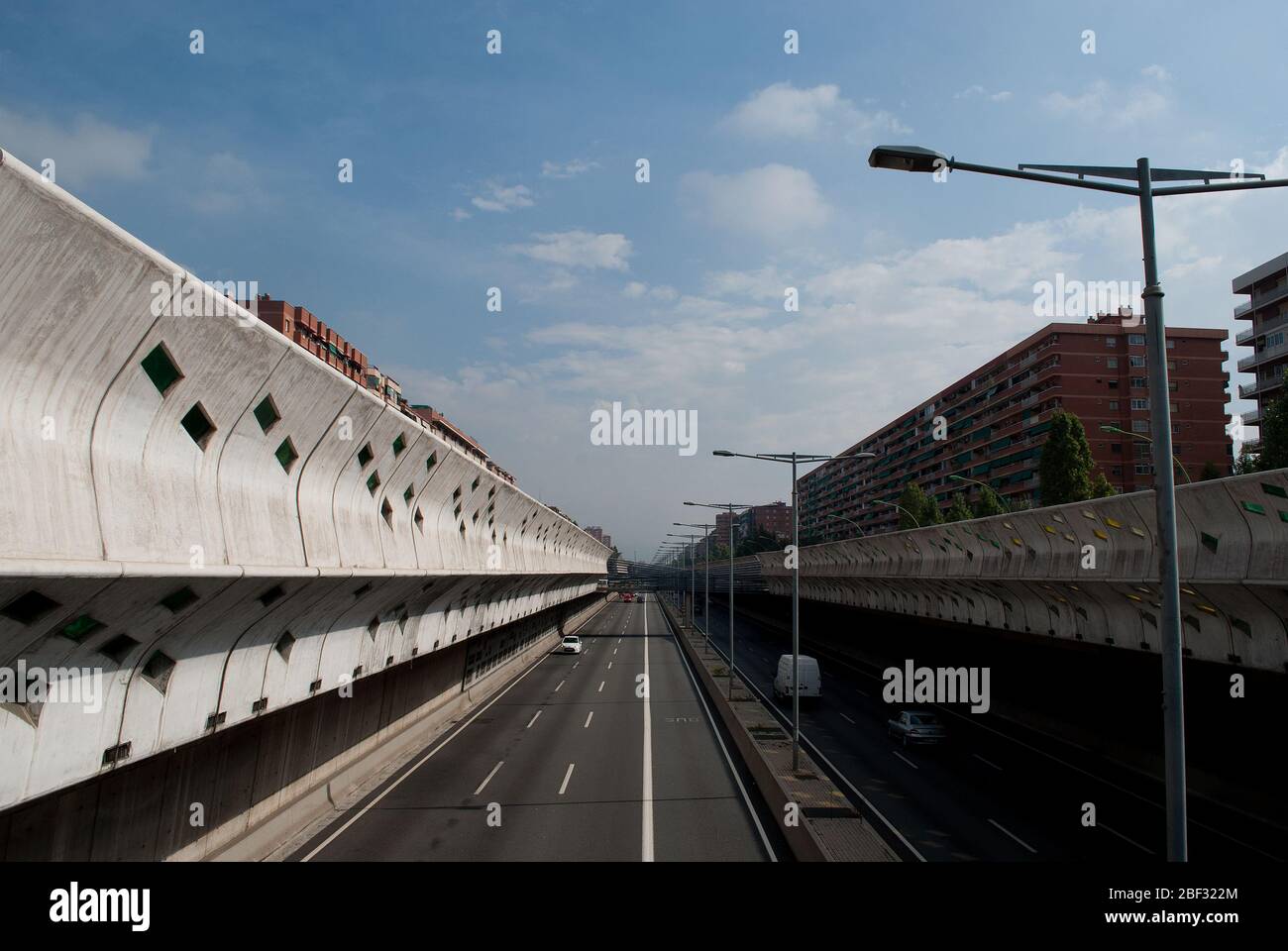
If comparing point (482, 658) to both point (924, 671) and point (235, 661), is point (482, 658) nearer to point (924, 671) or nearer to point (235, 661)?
point (924, 671)

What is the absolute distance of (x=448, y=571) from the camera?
17.2 meters

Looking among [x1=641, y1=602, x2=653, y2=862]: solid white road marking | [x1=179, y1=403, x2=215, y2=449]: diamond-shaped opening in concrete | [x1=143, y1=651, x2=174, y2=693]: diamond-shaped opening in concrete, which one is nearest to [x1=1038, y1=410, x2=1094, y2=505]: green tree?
[x1=641, y1=602, x2=653, y2=862]: solid white road marking

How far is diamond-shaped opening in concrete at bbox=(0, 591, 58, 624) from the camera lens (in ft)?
20.3

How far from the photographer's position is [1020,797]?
20.7m

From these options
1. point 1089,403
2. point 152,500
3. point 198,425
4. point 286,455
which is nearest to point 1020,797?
point 286,455

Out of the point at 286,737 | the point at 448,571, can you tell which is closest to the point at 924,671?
the point at 448,571

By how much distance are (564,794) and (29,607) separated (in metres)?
15.7

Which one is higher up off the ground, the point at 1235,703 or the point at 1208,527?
the point at 1208,527

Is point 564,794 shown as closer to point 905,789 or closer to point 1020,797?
point 905,789

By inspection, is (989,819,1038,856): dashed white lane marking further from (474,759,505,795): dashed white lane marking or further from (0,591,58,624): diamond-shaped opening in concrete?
(0,591,58,624): diamond-shaped opening in concrete

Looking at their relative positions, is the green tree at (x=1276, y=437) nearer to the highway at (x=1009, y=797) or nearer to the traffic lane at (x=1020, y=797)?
the highway at (x=1009, y=797)

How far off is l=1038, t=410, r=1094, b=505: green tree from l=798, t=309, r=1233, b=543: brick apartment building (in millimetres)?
19957

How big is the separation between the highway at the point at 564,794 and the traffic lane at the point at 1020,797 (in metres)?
5.58
